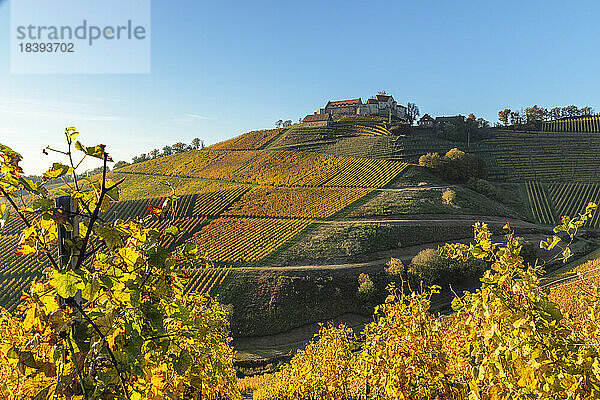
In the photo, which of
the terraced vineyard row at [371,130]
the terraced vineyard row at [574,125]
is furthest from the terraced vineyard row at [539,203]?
the terraced vineyard row at [574,125]

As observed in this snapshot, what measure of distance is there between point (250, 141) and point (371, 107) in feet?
121

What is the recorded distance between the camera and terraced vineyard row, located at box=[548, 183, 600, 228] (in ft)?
164

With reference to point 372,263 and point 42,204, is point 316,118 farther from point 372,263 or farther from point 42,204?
point 42,204

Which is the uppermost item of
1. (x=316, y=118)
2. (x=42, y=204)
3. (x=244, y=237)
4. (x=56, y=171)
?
(x=316, y=118)

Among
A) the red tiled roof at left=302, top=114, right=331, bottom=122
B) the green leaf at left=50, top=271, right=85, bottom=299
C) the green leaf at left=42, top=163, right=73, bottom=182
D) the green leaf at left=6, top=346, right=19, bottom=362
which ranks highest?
the red tiled roof at left=302, top=114, right=331, bottom=122

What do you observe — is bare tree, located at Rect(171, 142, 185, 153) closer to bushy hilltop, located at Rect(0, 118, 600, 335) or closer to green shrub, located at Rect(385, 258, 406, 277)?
bushy hilltop, located at Rect(0, 118, 600, 335)

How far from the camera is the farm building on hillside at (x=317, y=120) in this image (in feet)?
293

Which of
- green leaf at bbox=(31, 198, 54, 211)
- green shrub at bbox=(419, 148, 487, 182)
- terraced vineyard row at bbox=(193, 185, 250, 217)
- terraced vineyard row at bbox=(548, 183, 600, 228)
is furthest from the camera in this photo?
green shrub at bbox=(419, 148, 487, 182)

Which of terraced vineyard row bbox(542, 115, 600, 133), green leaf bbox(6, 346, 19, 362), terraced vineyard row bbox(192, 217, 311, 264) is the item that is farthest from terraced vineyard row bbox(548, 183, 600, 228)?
green leaf bbox(6, 346, 19, 362)

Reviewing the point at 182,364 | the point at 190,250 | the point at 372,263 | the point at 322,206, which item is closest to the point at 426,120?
the point at 322,206

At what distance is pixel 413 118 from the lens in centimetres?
10250

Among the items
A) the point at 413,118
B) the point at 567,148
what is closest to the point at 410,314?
the point at 567,148

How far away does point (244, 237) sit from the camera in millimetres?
38688

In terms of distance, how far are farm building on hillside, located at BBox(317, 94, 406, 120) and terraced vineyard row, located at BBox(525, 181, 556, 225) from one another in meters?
44.4
